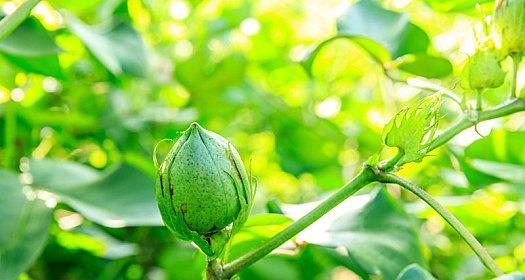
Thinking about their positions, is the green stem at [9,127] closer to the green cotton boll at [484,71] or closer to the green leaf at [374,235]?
the green leaf at [374,235]

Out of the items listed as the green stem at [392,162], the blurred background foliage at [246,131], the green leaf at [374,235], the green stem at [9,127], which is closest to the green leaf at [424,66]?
the blurred background foliage at [246,131]

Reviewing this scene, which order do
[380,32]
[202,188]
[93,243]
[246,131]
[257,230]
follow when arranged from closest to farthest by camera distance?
1. [202,188]
2. [257,230]
3. [380,32]
4. [93,243]
5. [246,131]

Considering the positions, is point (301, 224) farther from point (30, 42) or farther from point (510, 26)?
point (30, 42)

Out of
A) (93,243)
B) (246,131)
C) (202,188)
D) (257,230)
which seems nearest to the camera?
(202,188)

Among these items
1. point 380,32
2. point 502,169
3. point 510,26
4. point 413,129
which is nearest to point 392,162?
point 413,129

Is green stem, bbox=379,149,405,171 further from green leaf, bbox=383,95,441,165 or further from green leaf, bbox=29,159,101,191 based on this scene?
green leaf, bbox=29,159,101,191

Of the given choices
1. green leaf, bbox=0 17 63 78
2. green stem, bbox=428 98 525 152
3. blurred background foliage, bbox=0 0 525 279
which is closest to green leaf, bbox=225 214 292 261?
blurred background foliage, bbox=0 0 525 279
